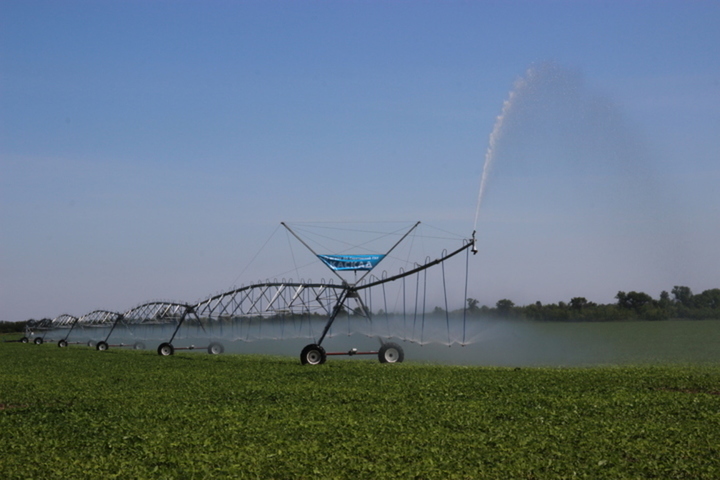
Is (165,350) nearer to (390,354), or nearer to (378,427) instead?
(390,354)

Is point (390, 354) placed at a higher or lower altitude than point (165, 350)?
higher

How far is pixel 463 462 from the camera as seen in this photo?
594 inches

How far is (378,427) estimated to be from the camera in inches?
747

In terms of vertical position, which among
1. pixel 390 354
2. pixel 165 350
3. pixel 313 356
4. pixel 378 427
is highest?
pixel 390 354

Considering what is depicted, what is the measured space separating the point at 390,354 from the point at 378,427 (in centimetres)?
2209

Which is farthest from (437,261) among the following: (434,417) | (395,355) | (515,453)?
(515,453)

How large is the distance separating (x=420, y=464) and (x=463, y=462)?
0.82 m

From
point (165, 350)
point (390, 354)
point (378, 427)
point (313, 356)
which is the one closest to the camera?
point (378, 427)

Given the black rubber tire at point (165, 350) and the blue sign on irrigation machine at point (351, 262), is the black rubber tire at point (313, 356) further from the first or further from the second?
the black rubber tire at point (165, 350)

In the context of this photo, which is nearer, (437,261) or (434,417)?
(434,417)

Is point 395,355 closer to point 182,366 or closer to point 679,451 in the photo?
point 182,366

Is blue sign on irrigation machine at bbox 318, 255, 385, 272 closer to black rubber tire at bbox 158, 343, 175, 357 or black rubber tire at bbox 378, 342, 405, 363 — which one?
black rubber tire at bbox 378, 342, 405, 363

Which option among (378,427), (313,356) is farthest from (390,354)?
(378,427)

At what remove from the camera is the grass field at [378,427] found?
591 inches
